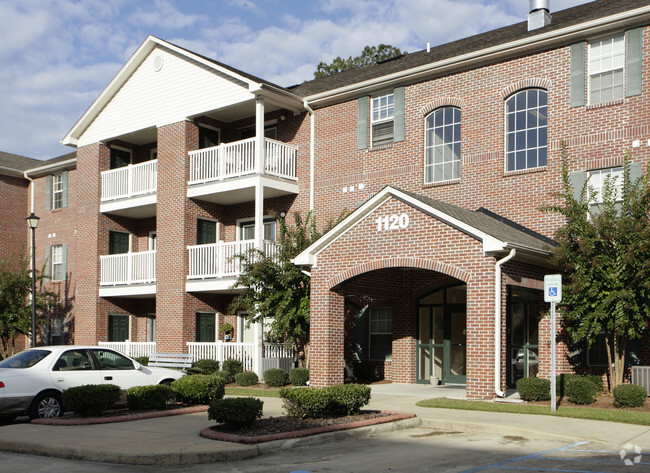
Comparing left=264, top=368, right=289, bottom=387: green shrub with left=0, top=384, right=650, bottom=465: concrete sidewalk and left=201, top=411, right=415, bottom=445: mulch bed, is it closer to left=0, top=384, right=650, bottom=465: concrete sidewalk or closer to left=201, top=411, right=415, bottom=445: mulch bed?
left=0, top=384, right=650, bottom=465: concrete sidewalk

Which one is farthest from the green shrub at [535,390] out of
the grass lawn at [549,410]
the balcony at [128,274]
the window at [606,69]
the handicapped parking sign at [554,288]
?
the balcony at [128,274]

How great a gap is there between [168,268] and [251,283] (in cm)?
544

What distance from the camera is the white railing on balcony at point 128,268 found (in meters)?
26.4

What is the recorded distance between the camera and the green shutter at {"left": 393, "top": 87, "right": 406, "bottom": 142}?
71.3 ft

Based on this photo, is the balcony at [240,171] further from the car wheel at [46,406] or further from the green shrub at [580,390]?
→ the green shrub at [580,390]

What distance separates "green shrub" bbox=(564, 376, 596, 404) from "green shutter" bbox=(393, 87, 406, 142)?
366 inches

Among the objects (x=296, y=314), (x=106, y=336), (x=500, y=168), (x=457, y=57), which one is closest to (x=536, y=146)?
(x=500, y=168)

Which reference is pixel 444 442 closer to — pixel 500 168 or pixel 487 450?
pixel 487 450

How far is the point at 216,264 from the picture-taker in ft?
78.8

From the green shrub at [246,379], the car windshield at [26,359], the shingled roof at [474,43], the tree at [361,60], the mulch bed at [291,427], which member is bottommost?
the green shrub at [246,379]

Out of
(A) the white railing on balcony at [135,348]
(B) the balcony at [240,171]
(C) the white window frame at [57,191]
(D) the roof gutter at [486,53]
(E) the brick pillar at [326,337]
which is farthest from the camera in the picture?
(C) the white window frame at [57,191]

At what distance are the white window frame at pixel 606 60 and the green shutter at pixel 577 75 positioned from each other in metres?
0.17

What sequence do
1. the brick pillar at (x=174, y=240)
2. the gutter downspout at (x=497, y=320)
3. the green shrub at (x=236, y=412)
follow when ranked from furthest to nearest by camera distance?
1. the brick pillar at (x=174, y=240)
2. the gutter downspout at (x=497, y=320)
3. the green shrub at (x=236, y=412)

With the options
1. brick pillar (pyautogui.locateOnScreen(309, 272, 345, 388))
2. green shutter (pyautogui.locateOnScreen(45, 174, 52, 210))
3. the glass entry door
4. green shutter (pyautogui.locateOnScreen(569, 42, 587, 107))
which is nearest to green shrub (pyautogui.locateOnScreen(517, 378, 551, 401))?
the glass entry door
